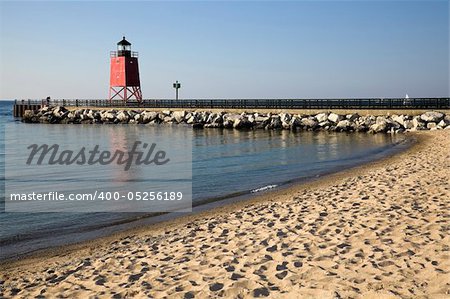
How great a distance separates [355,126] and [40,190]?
26.7m

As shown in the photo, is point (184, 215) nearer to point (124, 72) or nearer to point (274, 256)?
point (274, 256)

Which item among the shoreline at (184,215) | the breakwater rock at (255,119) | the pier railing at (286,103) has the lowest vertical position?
the shoreline at (184,215)

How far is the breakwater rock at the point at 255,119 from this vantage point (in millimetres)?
31312

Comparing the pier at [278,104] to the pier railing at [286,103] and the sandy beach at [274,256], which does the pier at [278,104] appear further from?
the sandy beach at [274,256]

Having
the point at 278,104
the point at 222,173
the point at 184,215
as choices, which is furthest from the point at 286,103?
the point at 184,215

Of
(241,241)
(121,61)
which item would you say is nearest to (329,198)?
(241,241)

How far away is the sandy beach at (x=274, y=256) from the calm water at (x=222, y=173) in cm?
120

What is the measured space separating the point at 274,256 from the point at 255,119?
1286 inches

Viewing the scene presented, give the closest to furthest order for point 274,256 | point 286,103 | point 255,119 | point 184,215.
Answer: point 274,256
point 184,215
point 255,119
point 286,103

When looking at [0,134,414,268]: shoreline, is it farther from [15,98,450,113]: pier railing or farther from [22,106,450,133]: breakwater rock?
[15,98,450,113]: pier railing

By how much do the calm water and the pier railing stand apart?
724 centimetres

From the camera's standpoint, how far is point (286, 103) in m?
41.3

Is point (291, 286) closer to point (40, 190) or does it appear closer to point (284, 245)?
point (284, 245)

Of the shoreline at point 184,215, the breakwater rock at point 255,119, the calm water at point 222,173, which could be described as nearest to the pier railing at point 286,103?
the breakwater rock at point 255,119
